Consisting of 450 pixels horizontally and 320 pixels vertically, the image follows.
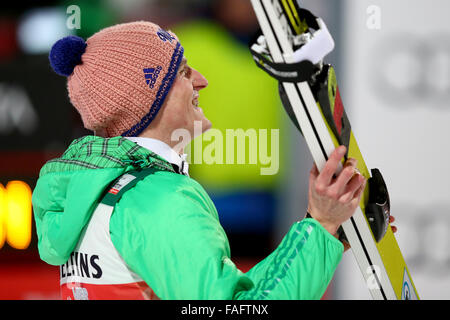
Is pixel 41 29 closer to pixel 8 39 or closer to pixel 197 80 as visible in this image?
pixel 8 39

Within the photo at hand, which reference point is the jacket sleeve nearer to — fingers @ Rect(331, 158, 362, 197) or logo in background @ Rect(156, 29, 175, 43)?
fingers @ Rect(331, 158, 362, 197)

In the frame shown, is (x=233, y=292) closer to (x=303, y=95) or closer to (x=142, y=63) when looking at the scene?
(x=303, y=95)

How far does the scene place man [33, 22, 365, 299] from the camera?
3.84ft

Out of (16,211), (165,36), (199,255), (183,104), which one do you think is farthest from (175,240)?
(16,211)

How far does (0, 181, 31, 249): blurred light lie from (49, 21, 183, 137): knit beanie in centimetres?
216

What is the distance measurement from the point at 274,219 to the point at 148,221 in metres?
2.07

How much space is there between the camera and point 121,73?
4.66ft

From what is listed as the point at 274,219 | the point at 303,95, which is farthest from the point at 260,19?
the point at 274,219

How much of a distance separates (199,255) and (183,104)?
1.54 ft

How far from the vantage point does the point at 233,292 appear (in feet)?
3.75

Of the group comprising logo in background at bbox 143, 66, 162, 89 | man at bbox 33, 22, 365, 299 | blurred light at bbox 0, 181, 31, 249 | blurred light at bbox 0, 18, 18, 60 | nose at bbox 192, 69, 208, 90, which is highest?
logo in background at bbox 143, 66, 162, 89

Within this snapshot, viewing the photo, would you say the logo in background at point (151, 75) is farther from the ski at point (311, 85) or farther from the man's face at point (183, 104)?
the ski at point (311, 85)

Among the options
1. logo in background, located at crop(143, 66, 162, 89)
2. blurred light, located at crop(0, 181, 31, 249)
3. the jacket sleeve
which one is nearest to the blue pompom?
logo in background, located at crop(143, 66, 162, 89)

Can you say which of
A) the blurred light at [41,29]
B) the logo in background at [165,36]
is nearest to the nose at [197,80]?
the logo in background at [165,36]
